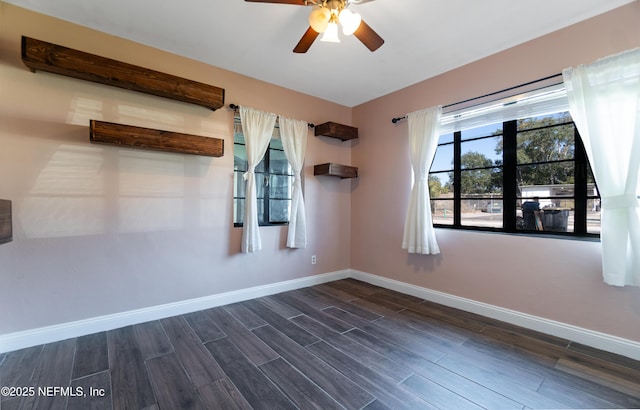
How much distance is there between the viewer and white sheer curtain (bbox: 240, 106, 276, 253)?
3.11 m

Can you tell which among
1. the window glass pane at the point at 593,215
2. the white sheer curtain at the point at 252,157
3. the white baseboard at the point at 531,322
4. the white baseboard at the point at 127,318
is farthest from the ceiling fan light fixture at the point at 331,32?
the white baseboard at the point at 531,322

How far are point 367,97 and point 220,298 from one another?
3.29m

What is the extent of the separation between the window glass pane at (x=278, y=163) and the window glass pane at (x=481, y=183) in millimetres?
2178

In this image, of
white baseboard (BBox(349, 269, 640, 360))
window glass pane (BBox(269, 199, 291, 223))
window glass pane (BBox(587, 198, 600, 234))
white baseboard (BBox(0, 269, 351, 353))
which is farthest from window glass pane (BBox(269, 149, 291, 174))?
window glass pane (BBox(587, 198, 600, 234))

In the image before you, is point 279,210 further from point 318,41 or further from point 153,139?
point 318,41

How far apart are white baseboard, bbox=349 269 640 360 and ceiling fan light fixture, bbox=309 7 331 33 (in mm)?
2955

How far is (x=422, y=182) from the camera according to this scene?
3.21 metres

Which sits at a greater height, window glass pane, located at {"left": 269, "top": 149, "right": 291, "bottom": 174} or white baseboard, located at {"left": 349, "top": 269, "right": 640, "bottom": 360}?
window glass pane, located at {"left": 269, "top": 149, "right": 291, "bottom": 174}

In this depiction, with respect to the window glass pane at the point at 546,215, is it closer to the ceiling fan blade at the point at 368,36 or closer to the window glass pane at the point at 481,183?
the window glass pane at the point at 481,183

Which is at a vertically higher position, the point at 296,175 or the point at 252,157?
the point at 252,157

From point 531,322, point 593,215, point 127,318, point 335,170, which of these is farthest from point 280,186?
point 593,215

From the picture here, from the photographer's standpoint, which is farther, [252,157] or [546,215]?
[252,157]

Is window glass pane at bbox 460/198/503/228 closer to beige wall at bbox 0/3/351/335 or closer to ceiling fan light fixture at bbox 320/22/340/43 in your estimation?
ceiling fan light fixture at bbox 320/22/340/43

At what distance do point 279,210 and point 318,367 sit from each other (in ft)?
6.89
